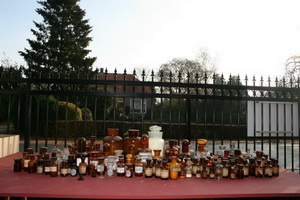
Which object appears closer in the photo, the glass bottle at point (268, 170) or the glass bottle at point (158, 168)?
the glass bottle at point (158, 168)

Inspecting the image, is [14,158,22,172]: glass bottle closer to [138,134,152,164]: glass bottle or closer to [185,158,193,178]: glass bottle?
[138,134,152,164]: glass bottle

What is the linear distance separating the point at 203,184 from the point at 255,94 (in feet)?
9.03

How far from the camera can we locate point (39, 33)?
23891mm

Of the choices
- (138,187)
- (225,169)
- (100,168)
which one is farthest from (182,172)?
(100,168)

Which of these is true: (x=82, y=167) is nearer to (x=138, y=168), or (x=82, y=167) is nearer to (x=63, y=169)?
(x=63, y=169)

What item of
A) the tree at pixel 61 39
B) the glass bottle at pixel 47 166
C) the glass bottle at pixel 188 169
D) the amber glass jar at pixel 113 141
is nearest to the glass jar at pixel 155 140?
the amber glass jar at pixel 113 141

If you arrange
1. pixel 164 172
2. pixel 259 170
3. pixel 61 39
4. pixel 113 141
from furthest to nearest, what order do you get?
pixel 61 39, pixel 113 141, pixel 259 170, pixel 164 172

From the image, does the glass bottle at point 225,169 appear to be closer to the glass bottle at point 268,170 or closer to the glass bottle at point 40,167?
the glass bottle at point 268,170

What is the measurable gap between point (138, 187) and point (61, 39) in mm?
23754

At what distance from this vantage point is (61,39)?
2353cm

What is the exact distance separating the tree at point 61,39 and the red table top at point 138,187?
70.8 ft

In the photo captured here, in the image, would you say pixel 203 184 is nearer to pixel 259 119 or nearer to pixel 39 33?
pixel 259 119

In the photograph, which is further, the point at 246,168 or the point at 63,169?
the point at 246,168

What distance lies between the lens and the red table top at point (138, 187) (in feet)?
6.19
